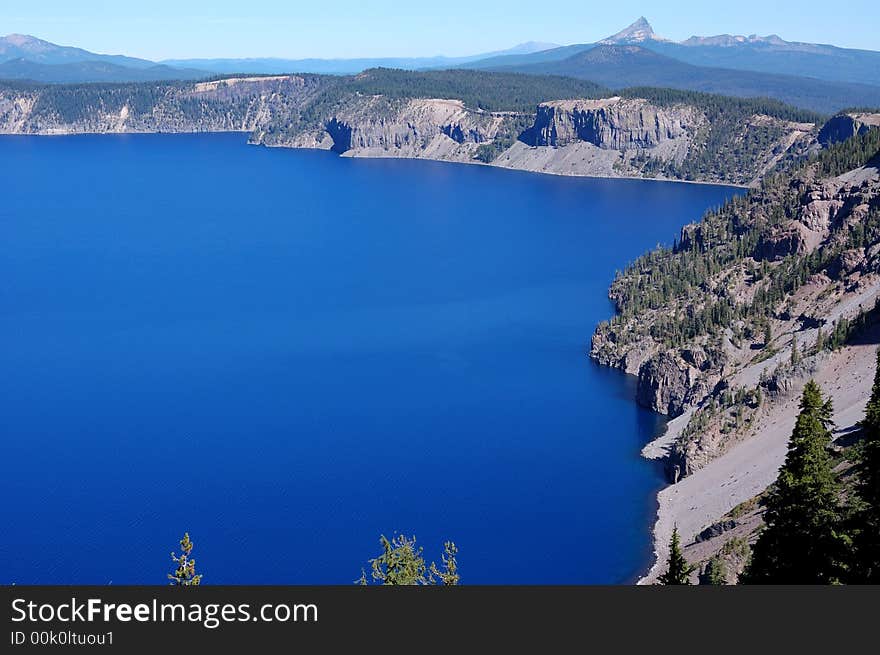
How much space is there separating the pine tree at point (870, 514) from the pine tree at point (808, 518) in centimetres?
73

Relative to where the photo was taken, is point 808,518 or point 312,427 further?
point 312,427

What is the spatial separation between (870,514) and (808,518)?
225 centimetres

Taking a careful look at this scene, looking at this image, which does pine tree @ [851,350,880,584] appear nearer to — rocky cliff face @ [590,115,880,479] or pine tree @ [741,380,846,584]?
pine tree @ [741,380,846,584]

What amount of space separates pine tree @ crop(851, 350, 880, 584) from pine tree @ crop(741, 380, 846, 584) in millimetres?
733

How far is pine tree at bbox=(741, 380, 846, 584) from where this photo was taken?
40.6 meters

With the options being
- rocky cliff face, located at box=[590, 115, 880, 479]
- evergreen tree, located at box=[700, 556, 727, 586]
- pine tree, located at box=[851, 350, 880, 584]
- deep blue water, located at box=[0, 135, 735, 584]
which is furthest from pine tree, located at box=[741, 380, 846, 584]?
rocky cliff face, located at box=[590, 115, 880, 479]

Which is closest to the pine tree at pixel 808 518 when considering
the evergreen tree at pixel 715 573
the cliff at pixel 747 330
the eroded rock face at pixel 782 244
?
the evergreen tree at pixel 715 573

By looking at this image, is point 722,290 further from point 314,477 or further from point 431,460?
point 314,477

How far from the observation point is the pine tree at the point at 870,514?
39.0 meters

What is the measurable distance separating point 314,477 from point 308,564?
1514cm

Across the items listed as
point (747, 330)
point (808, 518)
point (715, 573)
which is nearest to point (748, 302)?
point (747, 330)

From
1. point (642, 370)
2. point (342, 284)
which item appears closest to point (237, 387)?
point (642, 370)

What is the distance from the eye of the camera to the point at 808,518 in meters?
40.9

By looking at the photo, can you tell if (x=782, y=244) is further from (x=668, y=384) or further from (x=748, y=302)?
(x=668, y=384)
